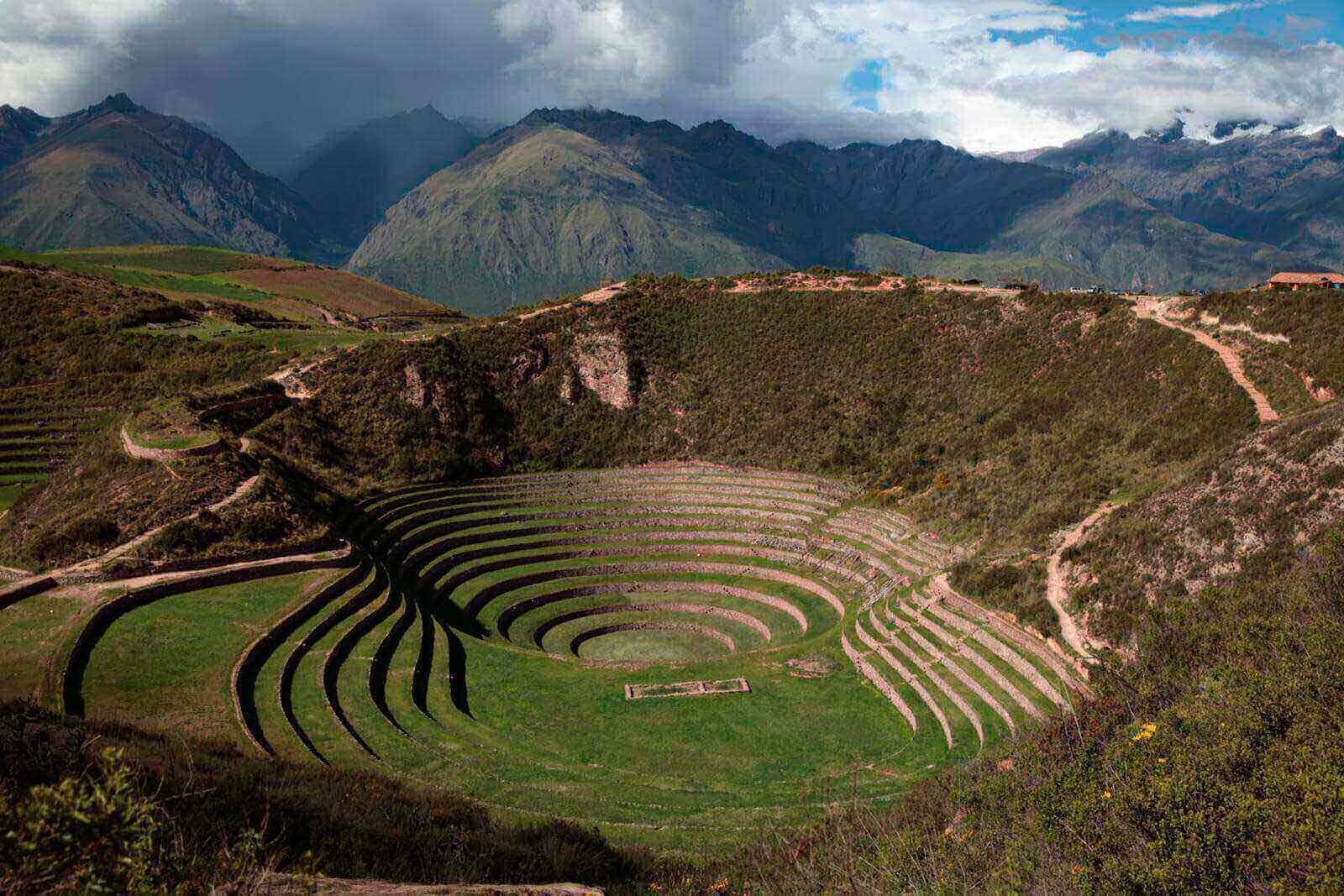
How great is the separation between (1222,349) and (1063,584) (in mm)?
18935

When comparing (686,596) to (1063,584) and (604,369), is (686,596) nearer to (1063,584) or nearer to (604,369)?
(1063,584)

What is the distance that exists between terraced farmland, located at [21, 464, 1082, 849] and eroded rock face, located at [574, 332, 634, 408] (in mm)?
13844

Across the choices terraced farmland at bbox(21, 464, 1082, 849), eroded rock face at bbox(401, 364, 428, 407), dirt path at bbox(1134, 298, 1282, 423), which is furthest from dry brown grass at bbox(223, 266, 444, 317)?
dirt path at bbox(1134, 298, 1282, 423)

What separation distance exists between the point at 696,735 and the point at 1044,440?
2487 cm

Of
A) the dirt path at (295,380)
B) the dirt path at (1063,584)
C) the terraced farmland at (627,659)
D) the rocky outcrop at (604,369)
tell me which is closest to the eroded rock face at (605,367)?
the rocky outcrop at (604,369)

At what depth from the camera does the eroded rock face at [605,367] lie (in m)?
52.6

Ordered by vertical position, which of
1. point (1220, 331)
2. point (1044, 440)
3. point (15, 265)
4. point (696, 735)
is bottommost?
point (696, 735)

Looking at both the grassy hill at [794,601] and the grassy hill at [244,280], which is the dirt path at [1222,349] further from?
the grassy hill at [244,280]

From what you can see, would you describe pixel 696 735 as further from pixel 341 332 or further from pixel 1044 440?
pixel 341 332

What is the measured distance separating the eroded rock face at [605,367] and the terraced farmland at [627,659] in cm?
1384

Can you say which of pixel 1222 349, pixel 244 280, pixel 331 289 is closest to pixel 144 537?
pixel 1222 349

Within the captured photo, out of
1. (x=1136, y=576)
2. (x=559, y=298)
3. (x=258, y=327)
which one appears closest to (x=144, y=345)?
(x=258, y=327)

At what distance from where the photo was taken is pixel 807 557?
36031mm

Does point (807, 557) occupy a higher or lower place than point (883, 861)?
lower
